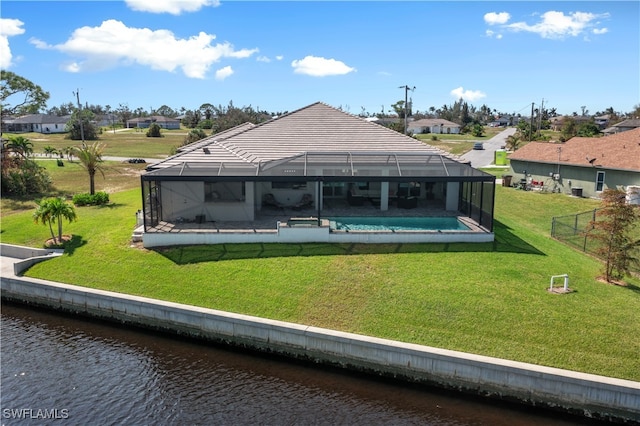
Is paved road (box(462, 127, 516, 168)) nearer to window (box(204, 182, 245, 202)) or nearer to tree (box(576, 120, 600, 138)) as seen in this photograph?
tree (box(576, 120, 600, 138))

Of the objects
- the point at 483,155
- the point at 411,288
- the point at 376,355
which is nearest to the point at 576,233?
the point at 411,288

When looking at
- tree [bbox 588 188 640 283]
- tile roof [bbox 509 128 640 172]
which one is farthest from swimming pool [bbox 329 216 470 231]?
tile roof [bbox 509 128 640 172]

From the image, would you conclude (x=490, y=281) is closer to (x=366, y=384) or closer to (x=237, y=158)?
(x=366, y=384)

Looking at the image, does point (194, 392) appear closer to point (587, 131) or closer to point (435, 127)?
point (587, 131)

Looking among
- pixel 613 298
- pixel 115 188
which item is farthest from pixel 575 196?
pixel 115 188

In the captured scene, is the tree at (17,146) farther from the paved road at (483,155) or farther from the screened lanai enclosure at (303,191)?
the paved road at (483,155)

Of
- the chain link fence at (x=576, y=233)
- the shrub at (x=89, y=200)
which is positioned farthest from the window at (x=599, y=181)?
the shrub at (x=89, y=200)

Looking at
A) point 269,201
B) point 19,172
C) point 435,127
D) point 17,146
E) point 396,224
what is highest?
point 435,127
